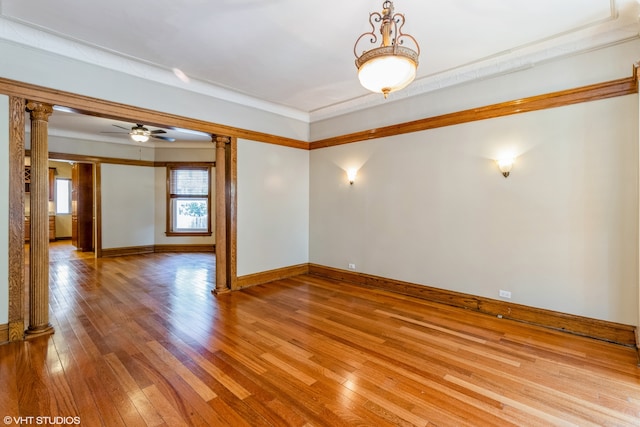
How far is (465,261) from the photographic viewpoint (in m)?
3.98

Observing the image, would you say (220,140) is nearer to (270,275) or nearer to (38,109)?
(38,109)

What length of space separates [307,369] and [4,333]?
3072mm

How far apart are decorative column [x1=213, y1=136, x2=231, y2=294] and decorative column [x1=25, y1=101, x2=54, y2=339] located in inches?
79.0

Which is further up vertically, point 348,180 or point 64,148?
point 64,148

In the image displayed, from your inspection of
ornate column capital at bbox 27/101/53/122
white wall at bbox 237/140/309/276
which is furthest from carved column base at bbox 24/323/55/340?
white wall at bbox 237/140/309/276

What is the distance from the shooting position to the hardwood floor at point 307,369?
1.99m

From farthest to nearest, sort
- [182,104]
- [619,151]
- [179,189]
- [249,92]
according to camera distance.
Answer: [179,189]
[249,92]
[182,104]
[619,151]

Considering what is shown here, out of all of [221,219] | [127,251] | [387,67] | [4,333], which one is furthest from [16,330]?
[127,251]

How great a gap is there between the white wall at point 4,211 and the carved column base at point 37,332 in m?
0.23

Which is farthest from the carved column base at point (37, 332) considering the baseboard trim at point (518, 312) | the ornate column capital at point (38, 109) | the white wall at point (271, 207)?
the baseboard trim at point (518, 312)

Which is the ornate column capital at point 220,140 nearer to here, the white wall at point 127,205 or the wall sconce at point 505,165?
the wall sconce at point 505,165

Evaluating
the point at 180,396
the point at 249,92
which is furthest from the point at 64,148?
the point at 180,396

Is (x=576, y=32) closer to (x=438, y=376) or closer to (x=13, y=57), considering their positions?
(x=438, y=376)

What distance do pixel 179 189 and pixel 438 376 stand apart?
27.4 feet
